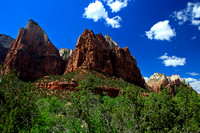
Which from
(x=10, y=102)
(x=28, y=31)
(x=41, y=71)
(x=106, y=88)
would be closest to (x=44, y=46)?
(x=28, y=31)

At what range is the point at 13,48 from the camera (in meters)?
77.5

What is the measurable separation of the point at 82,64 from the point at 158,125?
5671 centimetres

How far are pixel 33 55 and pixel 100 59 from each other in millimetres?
48840

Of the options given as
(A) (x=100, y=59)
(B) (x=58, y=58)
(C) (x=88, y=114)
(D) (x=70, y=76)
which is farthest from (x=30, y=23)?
(C) (x=88, y=114)

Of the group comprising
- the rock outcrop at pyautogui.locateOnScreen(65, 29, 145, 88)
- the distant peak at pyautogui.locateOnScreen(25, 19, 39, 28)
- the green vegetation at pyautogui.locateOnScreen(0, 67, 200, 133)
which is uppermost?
the distant peak at pyautogui.locateOnScreen(25, 19, 39, 28)

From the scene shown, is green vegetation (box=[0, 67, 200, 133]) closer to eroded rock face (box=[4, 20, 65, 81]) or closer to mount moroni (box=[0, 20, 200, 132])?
mount moroni (box=[0, 20, 200, 132])

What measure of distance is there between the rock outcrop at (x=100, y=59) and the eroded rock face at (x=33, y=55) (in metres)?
17.6

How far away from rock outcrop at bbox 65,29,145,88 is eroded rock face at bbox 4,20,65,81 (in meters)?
17.6

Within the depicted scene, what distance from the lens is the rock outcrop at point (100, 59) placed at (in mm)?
63750

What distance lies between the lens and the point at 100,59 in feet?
223

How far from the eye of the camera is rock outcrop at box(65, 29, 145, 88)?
63750mm

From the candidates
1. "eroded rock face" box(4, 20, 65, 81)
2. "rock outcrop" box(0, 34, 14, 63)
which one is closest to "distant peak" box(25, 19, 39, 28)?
"eroded rock face" box(4, 20, 65, 81)

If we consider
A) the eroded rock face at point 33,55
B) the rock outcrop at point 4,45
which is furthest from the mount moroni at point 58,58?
the rock outcrop at point 4,45

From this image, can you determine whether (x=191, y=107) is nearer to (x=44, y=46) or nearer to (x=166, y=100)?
(x=166, y=100)
